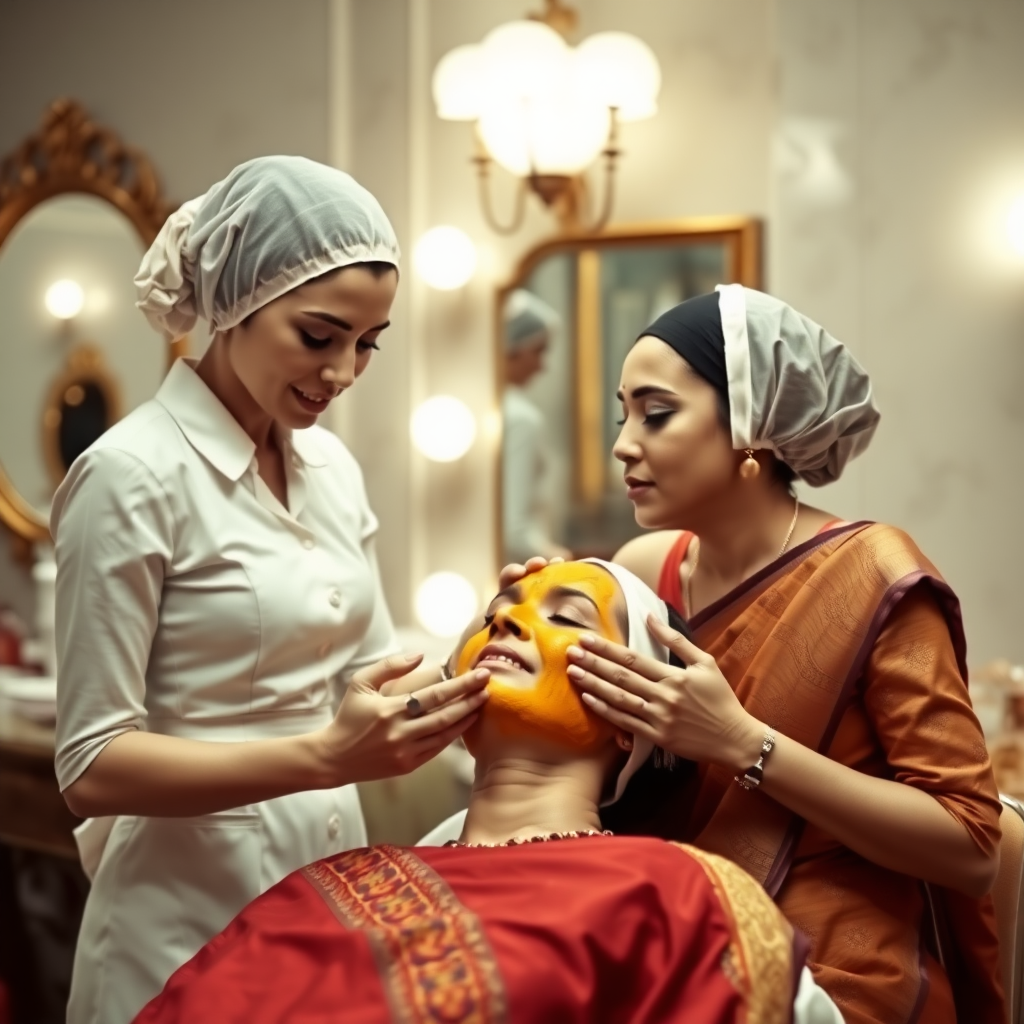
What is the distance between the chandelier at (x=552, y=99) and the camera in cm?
295

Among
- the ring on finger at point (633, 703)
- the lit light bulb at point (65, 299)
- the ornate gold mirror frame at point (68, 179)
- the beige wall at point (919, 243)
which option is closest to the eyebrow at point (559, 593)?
the ring on finger at point (633, 703)

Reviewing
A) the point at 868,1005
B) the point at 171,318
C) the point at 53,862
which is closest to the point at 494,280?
the point at 171,318

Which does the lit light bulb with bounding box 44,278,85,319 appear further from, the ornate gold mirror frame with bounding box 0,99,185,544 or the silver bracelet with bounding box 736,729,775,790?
the silver bracelet with bounding box 736,729,775,790

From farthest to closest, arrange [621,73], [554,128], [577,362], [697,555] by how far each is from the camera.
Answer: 1. [577,362]
2. [554,128]
3. [621,73]
4. [697,555]

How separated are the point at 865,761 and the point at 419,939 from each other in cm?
60

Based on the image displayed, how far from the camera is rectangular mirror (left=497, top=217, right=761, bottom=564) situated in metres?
3.12

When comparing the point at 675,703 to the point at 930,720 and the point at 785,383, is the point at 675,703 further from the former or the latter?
the point at 785,383

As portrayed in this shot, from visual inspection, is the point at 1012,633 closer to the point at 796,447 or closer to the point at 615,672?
the point at 796,447

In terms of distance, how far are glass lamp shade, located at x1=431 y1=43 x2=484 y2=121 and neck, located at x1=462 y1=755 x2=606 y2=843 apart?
2015mm

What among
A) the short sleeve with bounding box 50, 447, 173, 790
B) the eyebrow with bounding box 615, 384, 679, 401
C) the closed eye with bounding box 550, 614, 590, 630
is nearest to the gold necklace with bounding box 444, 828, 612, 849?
the closed eye with bounding box 550, 614, 590, 630

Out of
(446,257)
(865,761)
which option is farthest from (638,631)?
(446,257)

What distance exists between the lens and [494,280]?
11.1ft

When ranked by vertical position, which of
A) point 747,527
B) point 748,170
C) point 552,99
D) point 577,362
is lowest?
point 747,527

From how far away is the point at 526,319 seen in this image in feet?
10.9
